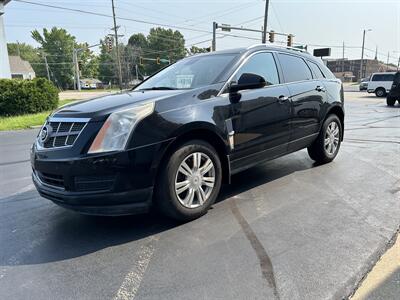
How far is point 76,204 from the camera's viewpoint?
319 cm

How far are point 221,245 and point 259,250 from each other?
0.33 meters

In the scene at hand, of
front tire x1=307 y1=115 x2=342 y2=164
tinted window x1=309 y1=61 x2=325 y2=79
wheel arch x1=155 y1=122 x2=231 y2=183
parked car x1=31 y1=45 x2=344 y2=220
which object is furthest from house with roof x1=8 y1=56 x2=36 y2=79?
wheel arch x1=155 y1=122 x2=231 y2=183

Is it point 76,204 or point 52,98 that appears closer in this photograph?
point 76,204

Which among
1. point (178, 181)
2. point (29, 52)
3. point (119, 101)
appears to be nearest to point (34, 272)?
point (178, 181)

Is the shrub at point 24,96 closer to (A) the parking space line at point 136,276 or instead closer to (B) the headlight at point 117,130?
(B) the headlight at point 117,130

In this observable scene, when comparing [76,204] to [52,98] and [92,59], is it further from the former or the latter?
[92,59]

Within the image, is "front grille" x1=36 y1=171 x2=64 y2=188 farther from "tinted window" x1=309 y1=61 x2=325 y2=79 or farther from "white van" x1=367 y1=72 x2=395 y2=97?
"white van" x1=367 y1=72 x2=395 y2=97

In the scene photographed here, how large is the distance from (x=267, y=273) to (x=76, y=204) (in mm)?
1720

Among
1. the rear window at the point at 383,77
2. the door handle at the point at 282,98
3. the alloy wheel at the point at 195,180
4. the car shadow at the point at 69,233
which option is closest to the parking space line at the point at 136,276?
the car shadow at the point at 69,233

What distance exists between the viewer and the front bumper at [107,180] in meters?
3.13

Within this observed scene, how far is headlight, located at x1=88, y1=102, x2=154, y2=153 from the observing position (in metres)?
3.14

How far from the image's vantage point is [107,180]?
10.4 feet

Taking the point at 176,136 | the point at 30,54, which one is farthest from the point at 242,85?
the point at 30,54

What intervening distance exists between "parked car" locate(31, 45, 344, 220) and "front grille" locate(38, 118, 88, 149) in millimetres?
11
